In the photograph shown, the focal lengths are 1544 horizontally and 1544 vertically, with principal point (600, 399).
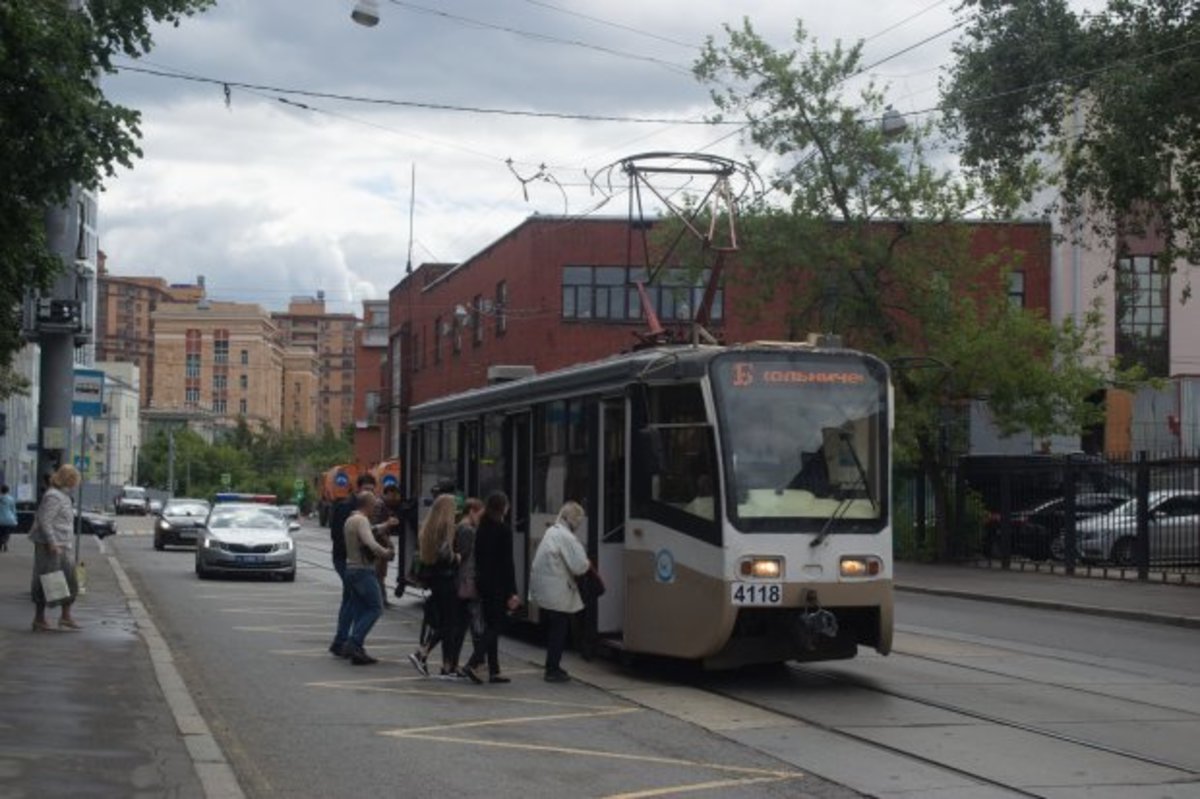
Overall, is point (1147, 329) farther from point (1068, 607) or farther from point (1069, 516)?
point (1068, 607)

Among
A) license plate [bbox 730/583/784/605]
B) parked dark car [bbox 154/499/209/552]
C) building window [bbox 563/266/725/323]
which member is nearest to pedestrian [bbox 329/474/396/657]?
license plate [bbox 730/583/784/605]

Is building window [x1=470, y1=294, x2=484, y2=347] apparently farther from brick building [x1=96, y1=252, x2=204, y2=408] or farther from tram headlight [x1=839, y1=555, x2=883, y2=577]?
brick building [x1=96, y1=252, x2=204, y2=408]

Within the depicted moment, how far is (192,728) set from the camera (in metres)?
10.8

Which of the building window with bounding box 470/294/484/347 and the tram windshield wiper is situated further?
the building window with bounding box 470/294/484/347

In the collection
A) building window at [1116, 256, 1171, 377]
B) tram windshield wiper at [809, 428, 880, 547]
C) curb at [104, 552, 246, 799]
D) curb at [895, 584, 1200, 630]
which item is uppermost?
building window at [1116, 256, 1171, 377]

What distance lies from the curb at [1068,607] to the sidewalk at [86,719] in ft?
45.3

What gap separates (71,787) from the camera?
28.0ft

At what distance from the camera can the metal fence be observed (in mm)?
28016

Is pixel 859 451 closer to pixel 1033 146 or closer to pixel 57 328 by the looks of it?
pixel 57 328

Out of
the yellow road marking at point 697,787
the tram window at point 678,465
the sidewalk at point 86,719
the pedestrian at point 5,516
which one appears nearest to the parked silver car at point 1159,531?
the tram window at point 678,465

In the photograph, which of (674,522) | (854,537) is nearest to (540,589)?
(674,522)

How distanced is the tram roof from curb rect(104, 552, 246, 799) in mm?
4719

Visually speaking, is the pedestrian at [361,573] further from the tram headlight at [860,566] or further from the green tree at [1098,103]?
the green tree at [1098,103]

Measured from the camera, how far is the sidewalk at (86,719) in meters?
8.73
